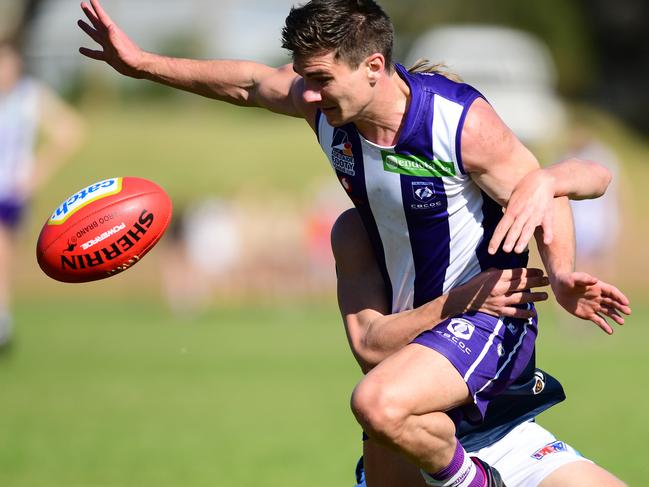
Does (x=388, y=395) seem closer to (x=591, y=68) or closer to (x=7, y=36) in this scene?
(x=7, y=36)

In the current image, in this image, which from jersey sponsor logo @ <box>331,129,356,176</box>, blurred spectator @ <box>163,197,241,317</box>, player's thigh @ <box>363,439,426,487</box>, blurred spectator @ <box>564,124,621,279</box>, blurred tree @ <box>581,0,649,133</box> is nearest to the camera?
jersey sponsor logo @ <box>331,129,356,176</box>

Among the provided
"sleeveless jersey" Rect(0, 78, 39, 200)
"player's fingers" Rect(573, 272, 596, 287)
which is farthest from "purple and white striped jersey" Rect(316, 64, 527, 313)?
"sleeveless jersey" Rect(0, 78, 39, 200)

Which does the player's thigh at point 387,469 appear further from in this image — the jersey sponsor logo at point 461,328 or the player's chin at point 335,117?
A: the player's chin at point 335,117

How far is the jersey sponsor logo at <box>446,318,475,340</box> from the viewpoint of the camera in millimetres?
4262

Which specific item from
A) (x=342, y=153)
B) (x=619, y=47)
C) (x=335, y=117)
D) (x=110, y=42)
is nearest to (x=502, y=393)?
(x=342, y=153)

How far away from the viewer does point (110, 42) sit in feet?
16.3

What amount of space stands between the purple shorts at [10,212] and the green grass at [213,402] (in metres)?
1.43

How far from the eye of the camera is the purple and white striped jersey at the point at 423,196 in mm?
4227

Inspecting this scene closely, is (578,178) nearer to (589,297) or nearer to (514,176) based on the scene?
(514,176)

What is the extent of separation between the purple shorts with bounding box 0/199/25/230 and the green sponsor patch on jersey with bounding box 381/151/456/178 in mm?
6612

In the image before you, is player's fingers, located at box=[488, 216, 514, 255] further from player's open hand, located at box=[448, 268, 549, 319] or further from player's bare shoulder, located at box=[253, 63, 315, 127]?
player's bare shoulder, located at box=[253, 63, 315, 127]

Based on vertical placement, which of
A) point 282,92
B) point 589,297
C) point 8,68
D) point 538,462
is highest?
point 282,92

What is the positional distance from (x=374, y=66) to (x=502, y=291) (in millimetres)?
1041

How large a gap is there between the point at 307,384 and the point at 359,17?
634 cm
